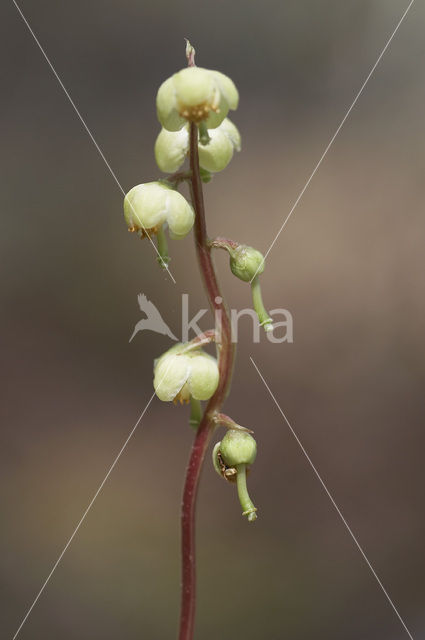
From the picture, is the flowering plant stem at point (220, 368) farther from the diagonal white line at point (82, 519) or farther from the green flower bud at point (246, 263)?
the diagonal white line at point (82, 519)

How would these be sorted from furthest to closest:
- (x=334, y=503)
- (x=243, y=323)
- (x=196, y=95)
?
1. (x=243, y=323)
2. (x=334, y=503)
3. (x=196, y=95)

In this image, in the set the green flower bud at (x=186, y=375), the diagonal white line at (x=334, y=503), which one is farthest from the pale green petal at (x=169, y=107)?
the diagonal white line at (x=334, y=503)

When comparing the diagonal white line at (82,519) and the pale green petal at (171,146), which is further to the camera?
A: the diagonal white line at (82,519)

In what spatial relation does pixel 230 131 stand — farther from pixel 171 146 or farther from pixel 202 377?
pixel 202 377

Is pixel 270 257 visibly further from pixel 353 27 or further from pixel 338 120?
pixel 353 27

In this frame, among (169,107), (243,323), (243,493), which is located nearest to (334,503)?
(243,323)

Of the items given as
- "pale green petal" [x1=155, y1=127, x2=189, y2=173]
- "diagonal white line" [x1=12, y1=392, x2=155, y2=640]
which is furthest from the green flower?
"diagonal white line" [x1=12, y1=392, x2=155, y2=640]

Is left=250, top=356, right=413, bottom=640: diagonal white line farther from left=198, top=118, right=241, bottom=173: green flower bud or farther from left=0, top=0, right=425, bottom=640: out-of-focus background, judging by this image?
left=198, top=118, right=241, bottom=173: green flower bud
